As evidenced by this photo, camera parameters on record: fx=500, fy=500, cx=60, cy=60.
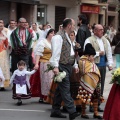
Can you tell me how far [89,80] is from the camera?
9.47m

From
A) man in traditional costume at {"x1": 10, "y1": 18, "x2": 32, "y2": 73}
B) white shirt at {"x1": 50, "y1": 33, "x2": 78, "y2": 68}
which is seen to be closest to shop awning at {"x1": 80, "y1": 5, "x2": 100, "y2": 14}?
man in traditional costume at {"x1": 10, "y1": 18, "x2": 32, "y2": 73}

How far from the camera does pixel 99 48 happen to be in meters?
10.2

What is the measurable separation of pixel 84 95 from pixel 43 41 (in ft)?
6.39

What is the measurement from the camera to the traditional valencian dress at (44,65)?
10.9m

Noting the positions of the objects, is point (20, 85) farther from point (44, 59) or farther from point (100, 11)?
point (100, 11)

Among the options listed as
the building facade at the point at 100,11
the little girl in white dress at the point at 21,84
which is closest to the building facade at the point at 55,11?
the building facade at the point at 100,11

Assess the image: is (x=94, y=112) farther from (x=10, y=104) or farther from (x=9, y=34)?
(x=9, y=34)

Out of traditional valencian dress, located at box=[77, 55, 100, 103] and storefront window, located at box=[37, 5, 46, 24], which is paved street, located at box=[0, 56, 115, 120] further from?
storefront window, located at box=[37, 5, 46, 24]

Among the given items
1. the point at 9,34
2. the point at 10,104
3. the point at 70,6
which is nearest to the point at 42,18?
the point at 70,6

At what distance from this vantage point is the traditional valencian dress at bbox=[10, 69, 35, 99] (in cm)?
1126

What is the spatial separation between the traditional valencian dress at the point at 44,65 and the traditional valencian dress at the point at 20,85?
1.09 ft

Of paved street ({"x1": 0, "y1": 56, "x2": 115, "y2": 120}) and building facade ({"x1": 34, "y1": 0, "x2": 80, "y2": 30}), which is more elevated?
building facade ({"x1": 34, "y1": 0, "x2": 80, "y2": 30})

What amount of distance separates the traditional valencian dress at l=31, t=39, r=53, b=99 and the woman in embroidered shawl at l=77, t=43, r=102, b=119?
4.92 feet

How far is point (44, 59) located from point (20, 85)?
86 cm
